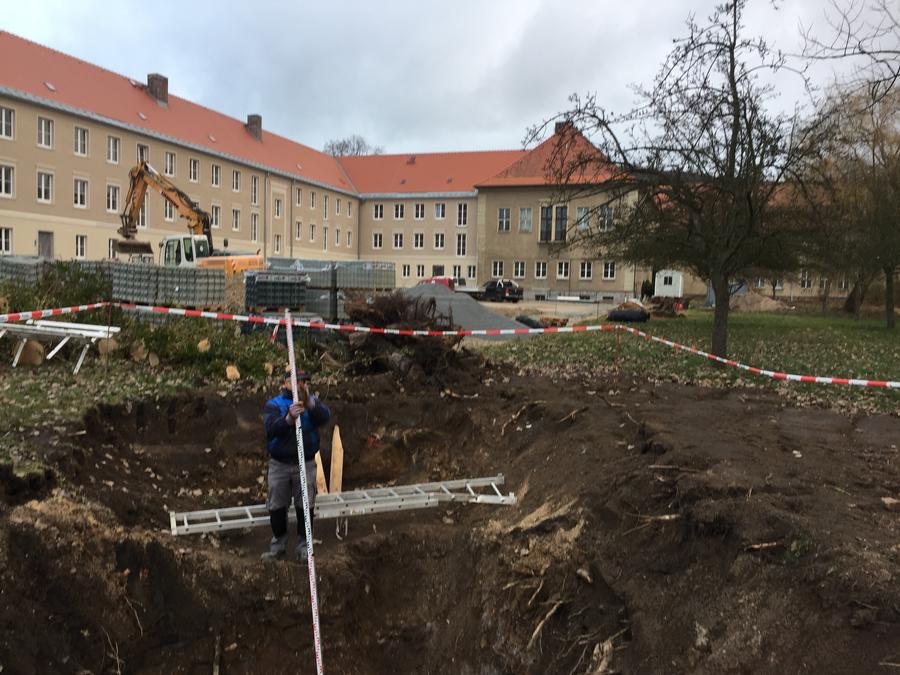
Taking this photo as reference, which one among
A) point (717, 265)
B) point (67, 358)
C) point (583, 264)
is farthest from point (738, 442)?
point (583, 264)

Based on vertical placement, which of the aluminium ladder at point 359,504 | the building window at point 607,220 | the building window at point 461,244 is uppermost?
the building window at point 461,244

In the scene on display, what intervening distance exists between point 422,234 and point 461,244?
3988 millimetres

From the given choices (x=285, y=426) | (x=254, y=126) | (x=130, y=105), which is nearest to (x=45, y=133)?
(x=130, y=105)

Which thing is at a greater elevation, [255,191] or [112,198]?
[255,191]

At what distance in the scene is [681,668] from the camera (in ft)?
13.2

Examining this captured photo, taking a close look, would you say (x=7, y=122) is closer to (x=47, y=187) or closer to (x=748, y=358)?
(x=47, y=187)

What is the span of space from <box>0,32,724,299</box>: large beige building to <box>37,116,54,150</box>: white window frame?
0.07 m

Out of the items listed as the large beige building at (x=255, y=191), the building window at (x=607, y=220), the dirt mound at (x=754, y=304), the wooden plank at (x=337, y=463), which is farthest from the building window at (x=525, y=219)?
the wooden plank at (x=337, y=463)

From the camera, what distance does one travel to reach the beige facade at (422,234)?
64.6 meters

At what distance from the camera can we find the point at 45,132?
1481 inches

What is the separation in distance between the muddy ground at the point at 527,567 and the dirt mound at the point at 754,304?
36.1 m

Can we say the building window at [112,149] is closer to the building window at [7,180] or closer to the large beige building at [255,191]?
the large beige building at [255,191]

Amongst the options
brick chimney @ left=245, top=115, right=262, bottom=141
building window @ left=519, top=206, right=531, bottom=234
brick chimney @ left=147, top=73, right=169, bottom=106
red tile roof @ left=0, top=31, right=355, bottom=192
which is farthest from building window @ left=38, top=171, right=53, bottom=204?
building window @ left=519, top=206, right=531, bottom=234

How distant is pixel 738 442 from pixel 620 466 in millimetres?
1419
